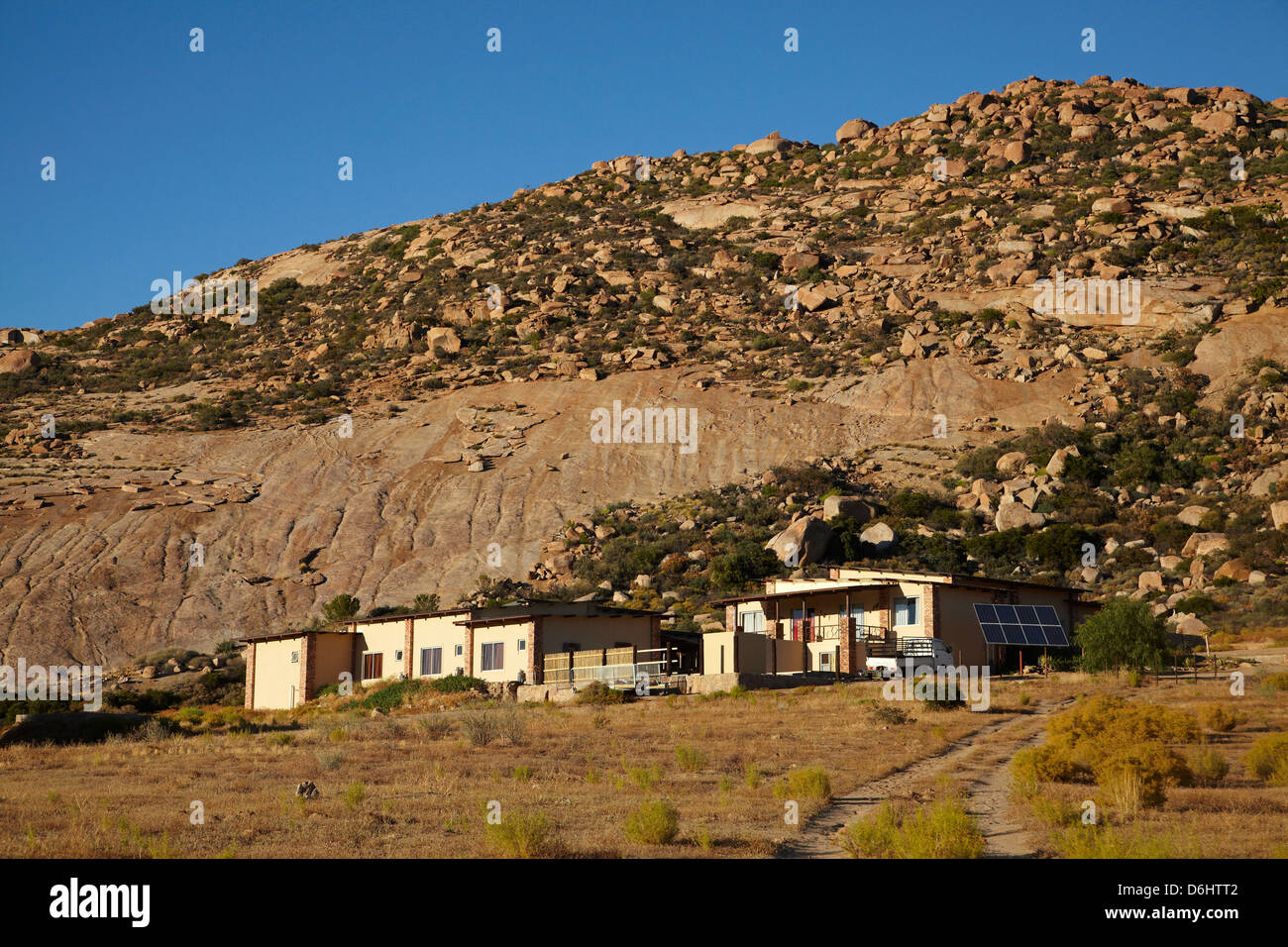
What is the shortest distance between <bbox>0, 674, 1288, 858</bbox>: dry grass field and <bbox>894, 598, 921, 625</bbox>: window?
7.64 metres

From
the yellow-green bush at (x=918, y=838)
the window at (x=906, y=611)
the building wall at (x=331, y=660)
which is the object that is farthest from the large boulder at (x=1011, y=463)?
the yellow-green bush at (x=918, y=838)

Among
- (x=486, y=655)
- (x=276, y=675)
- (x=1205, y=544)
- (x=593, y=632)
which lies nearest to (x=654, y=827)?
(x=593, y=632)

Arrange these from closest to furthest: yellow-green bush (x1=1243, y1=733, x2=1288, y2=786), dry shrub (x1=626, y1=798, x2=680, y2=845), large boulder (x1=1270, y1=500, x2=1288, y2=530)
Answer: dry shrub (x1=626, y1=798, x2=680, y2=845)
yellow-green bush (x1=1243, y1=733, x2=1288, y2=786)
large boulder (x1=1270, y1=500, x2=1288, y2=530)

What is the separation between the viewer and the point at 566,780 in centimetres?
1852

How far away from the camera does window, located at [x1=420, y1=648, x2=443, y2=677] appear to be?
140 ft

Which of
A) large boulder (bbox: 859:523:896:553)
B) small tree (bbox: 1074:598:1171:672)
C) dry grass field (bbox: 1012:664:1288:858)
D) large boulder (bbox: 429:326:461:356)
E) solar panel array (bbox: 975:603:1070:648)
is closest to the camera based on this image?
dry grass field (bbox: 1012:664:1288:858)

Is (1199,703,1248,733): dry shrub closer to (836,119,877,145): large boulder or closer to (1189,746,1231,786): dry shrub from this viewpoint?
(1189,746,1231,786): dry shrub

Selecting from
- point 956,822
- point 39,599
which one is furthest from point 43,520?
point 956,822

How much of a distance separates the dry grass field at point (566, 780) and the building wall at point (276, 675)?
38.1 ft

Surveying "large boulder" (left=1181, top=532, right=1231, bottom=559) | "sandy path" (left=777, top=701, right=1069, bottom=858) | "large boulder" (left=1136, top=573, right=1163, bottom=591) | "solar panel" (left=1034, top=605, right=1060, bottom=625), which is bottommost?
"sandy path" (left=777, top=701, right=1069, bottom=858)

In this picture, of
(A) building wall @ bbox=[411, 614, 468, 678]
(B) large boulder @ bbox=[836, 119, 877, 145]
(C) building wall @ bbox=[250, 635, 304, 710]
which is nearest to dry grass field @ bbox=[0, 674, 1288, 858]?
(A) building wall @ bbox=[411, 614, 468, 678]

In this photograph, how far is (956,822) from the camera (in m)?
11.6

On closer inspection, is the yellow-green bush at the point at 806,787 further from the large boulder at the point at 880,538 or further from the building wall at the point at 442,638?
the large boulder at the point at 880,538
